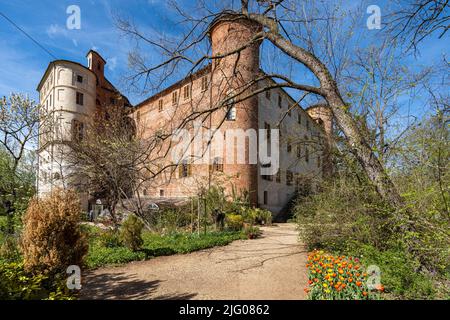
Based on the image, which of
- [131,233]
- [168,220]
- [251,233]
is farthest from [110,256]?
[251,233]

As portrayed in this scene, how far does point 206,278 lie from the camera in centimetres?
559

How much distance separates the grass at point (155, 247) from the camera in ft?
22.4

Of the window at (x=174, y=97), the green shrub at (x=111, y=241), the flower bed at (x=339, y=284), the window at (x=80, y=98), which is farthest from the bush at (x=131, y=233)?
the window at (x=80, y=98)

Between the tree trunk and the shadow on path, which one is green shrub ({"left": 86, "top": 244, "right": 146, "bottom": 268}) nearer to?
the shadow on path

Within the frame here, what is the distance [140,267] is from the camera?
6.53 meters

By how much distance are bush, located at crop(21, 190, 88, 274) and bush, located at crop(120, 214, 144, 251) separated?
3.10 meters

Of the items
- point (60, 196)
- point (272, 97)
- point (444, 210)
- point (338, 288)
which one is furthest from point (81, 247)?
point (272, 97)

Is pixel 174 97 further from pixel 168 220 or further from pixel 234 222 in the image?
pixel 234 222

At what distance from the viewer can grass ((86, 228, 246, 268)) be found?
6836mm

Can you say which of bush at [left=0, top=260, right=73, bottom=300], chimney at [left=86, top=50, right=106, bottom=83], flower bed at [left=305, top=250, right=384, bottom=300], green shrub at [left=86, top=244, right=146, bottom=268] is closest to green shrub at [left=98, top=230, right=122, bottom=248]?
green shrub at [left=86, top=244, right=146, bottom=268]

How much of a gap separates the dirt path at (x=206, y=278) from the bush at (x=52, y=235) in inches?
37.4

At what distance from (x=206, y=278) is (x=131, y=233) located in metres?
3.05

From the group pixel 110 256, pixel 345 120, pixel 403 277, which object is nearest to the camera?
pixel 403 277

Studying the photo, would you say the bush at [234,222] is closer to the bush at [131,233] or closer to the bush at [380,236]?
the bush at [380,236]
